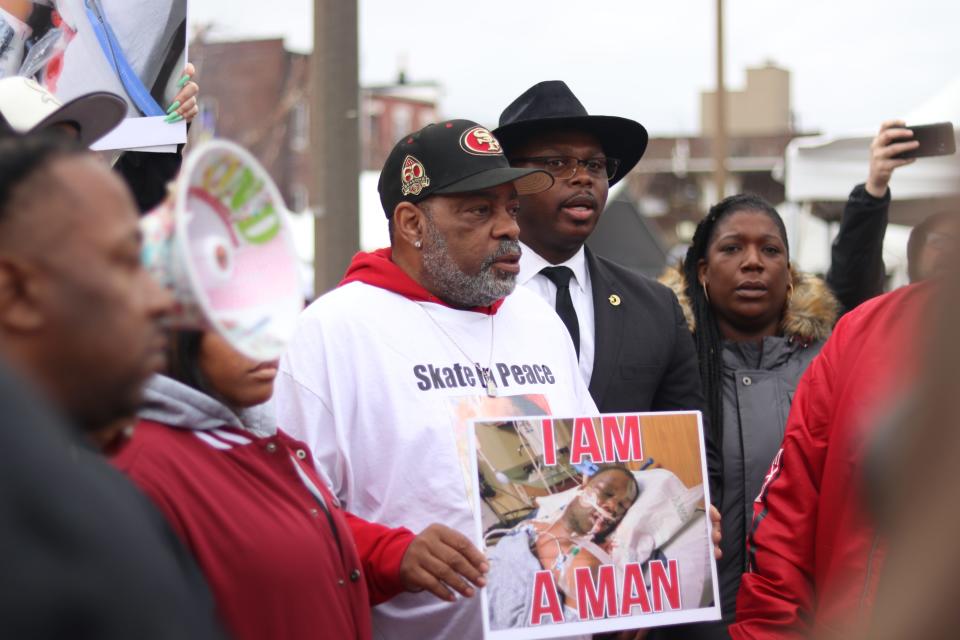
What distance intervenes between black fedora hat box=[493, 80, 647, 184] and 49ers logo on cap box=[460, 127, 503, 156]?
0.64 m

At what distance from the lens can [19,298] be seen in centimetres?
124

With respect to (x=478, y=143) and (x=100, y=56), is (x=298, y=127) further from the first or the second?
(x=478, y=143)

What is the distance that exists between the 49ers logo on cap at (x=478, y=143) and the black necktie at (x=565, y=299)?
2.35ft

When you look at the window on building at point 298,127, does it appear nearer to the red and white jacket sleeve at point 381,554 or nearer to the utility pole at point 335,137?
the utility pole at point 335,137

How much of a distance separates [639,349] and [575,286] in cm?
35

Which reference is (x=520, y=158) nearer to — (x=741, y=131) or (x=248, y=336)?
(x=248, y=336)

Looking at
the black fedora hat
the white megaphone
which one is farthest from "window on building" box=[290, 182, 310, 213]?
the white megaphone

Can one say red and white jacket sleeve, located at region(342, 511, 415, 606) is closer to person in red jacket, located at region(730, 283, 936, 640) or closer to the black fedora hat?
person in red jacket, located at region(730, 283, 936, 640)

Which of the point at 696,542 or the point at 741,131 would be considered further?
the point at 741,131

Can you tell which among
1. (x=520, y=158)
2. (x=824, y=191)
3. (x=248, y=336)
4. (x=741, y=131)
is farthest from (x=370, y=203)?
(x=741, y=131)

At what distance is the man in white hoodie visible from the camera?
289cm

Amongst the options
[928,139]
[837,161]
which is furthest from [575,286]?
[837,161]

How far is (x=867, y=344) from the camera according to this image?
2.61 m

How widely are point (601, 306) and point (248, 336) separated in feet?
7.61
